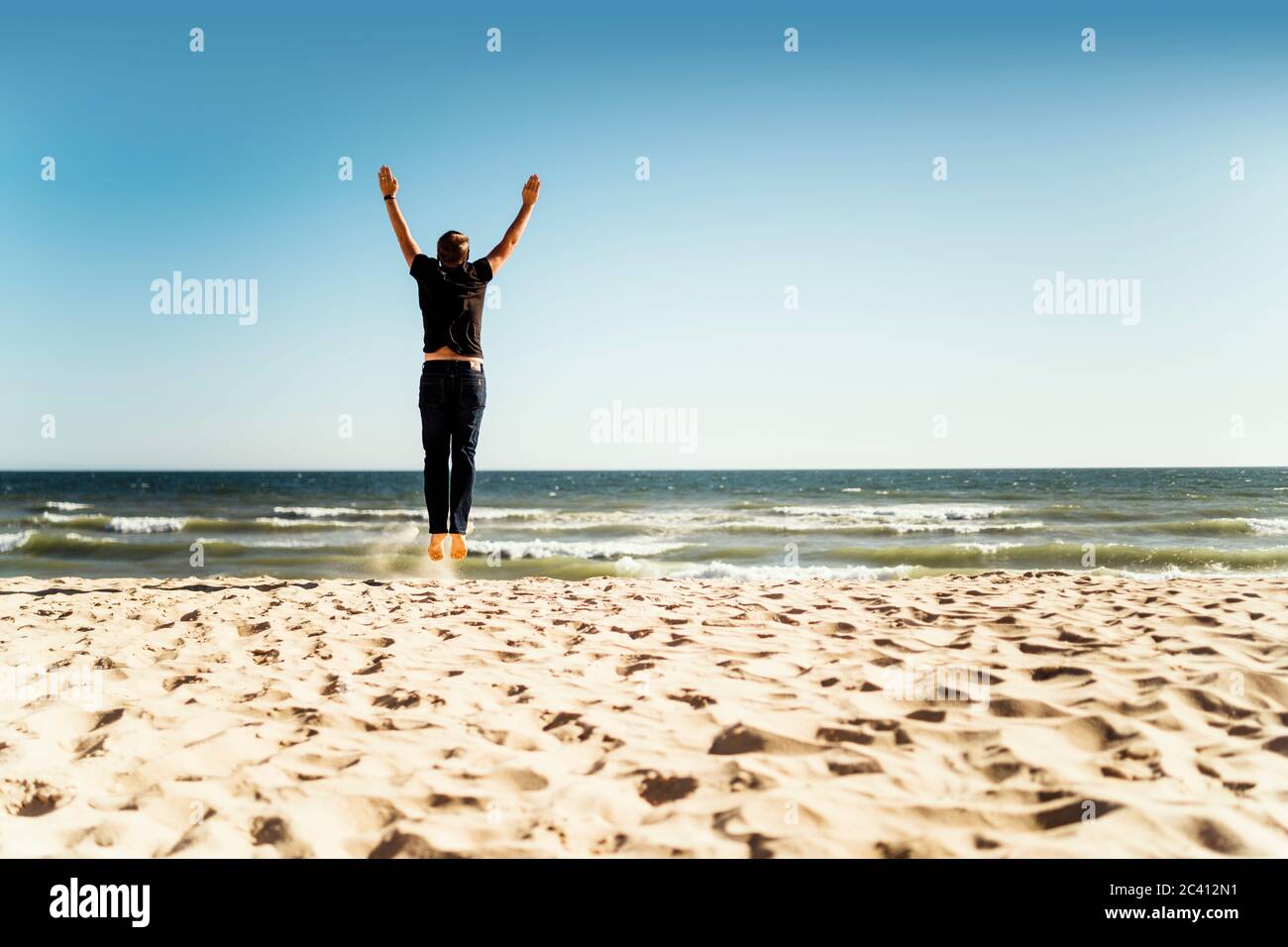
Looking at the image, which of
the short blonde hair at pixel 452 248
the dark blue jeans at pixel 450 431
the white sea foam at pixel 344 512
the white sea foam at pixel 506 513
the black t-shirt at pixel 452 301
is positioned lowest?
the white sea foam at pixel 506 513

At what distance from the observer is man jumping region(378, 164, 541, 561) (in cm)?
576

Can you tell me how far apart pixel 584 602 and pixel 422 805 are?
433 cm

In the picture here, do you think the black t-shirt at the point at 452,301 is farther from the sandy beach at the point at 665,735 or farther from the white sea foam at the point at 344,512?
the white sea foam at the point at 344,512

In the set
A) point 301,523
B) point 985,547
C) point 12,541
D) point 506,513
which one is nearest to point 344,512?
point 301,523

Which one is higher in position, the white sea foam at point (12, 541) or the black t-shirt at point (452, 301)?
the black t-shirt at point (452, 301)

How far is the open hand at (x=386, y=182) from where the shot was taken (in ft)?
19.0

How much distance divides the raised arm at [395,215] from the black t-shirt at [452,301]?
0.12 m

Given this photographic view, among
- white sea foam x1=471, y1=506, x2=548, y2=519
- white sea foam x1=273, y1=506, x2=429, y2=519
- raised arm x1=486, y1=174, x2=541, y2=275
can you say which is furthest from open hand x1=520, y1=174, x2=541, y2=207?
white sea foam x1=273, y1=506, x2=429, y2=519

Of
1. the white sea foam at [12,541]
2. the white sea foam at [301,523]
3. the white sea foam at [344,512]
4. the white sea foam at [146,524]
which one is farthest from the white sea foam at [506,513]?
the white sea foam at [12,541]

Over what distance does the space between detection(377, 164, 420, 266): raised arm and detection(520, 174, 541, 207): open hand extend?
0.05 meters

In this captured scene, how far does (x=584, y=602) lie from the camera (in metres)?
7.08

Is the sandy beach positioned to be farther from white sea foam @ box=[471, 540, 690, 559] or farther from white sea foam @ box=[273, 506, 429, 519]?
white sea foam @ box=[273, 506, 429, 519]
